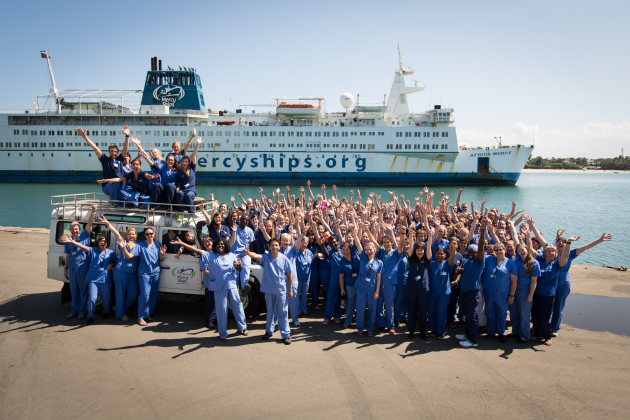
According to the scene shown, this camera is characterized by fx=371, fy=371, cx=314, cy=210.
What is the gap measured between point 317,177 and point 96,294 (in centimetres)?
3529

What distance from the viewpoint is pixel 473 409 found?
3.55m

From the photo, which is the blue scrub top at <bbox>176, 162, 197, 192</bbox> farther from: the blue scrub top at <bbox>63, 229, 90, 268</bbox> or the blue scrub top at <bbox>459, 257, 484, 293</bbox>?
the blue scrub top at <bbox>459, 257, 484, 293</bbox>

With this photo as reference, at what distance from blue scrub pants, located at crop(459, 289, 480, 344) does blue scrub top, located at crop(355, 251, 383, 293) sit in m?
1.21

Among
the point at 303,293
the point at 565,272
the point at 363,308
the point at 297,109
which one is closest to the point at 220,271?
the point at 303,293

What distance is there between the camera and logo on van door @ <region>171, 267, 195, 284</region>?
569 centimetres

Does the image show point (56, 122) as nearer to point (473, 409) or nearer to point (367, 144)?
point (367, 144)

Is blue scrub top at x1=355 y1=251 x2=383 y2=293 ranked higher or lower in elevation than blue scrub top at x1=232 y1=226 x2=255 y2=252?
lower

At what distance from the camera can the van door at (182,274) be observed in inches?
224

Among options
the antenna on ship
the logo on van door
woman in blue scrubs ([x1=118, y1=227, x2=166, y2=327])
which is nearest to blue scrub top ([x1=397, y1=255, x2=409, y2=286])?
the logo on van door

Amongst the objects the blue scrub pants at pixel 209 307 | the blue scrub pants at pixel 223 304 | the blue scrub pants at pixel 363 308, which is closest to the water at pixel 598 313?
the blue scrub pants at pixel 363 308

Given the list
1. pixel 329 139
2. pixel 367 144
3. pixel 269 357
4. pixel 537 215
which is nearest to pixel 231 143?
pixel 329 139

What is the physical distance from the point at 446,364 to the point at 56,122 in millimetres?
48800

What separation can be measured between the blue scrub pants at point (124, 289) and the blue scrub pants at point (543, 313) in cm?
581

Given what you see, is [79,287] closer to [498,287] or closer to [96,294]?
[96,294]
